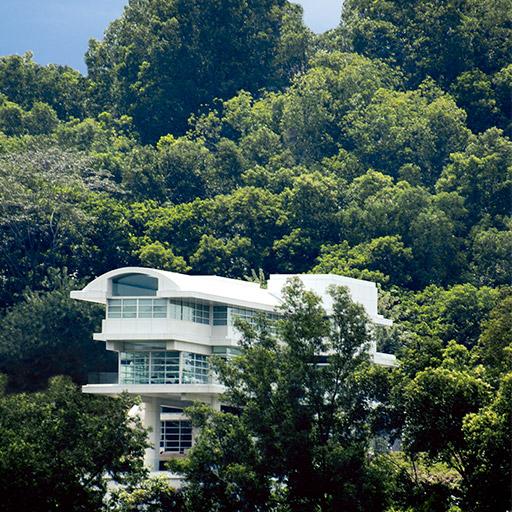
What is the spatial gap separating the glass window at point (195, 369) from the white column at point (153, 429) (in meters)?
1.73

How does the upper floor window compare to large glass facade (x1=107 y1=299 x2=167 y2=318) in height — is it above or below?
above

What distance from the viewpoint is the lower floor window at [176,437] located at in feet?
236

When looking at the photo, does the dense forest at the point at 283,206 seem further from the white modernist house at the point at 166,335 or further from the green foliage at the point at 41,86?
the white modernist house at the point at 166,335

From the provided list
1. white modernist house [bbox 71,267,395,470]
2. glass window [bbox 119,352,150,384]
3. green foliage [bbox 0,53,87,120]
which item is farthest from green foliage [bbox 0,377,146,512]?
green foliage [bbox 0,53,87,120]

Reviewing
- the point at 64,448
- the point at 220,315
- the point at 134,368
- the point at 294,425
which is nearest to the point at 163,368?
the point at 134,368

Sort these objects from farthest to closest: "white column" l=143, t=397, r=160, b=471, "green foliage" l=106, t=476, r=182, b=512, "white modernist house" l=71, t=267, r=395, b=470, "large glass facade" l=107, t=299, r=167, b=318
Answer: "large glass facade" l=107, t=299, r=167, b=318
"white modernist house" l=71, t=267, r=395, b=470
"white column" l=143, t=397, r=160, b=471
"green foliage" l=106, t=476, r=182, b=512

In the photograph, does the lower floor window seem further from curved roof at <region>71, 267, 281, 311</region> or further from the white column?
curved roof at <region>71, 267, 281, 311</region>

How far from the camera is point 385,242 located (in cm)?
9925

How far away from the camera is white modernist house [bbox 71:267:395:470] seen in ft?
229


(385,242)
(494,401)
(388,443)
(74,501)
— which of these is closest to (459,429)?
(494,401)

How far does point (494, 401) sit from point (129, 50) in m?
78.9

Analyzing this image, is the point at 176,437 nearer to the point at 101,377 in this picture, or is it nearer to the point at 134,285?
the point at 134,285

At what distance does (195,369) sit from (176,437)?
10.5 ft

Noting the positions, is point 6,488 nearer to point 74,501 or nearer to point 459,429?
point 74,501
